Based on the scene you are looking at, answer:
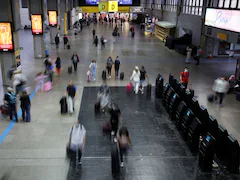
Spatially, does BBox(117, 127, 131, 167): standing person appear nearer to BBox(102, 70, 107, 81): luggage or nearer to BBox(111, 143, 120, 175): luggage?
BBox(111, 143, 120, 175): luggage

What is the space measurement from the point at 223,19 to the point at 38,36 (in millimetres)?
14290

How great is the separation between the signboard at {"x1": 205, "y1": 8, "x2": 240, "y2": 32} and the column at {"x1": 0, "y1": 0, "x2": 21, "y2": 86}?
1265 cm

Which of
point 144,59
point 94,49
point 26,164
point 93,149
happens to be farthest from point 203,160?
A: point 94,49

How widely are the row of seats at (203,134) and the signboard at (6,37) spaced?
860cm

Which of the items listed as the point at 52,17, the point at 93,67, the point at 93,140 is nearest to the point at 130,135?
the point at 93,140

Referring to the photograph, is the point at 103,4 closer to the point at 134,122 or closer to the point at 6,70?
the point at 6,70

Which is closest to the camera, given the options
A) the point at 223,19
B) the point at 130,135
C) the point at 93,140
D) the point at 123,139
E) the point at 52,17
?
the point at 123,139

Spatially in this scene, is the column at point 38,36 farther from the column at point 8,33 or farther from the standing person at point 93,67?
the standing person at point 93,67

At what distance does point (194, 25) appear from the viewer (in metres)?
25.9

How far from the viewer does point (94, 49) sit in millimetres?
27250

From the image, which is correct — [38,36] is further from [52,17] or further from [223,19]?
[223,19]

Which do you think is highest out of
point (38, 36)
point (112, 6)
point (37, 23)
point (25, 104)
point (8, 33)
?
point (112, 6)

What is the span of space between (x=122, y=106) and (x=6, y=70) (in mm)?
7012

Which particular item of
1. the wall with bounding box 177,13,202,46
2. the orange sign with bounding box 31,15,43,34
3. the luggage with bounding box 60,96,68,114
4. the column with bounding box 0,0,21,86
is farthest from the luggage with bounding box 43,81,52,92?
the wall with bounding box 177,13,202,46
